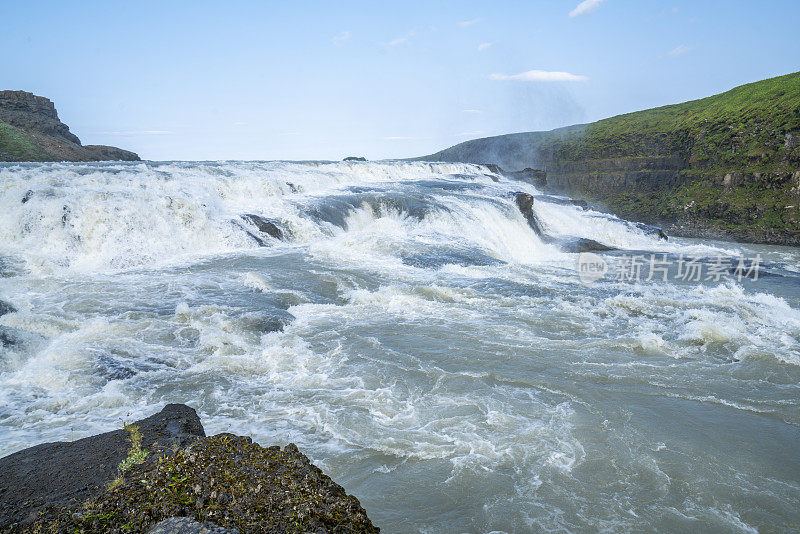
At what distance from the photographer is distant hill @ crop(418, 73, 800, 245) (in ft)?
93.6

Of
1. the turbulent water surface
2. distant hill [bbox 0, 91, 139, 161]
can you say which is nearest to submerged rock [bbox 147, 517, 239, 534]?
the turbulent water surface

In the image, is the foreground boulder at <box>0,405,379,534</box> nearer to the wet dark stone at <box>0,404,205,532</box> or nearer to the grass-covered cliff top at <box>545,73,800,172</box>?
the wet dark stone at <box>0,404,205,532</box>

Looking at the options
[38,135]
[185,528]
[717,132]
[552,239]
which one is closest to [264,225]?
[552,239]

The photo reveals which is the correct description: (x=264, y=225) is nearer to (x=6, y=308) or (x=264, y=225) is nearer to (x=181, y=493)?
(x=6, y=308)

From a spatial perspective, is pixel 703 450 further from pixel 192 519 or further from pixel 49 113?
pixel 49 113

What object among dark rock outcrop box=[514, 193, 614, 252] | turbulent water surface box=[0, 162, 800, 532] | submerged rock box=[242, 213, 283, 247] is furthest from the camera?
dark rock outcrop box=[514, 193, 614, 252]

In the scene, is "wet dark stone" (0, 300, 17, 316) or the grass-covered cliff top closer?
"wet dark stone" (0, 300, 17, 316)

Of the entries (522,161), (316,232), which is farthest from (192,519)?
(522,161)

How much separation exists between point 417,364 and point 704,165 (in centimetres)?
3734

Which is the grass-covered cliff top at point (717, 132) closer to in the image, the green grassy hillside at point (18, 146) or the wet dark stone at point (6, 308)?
the wet dark stone at point (6, 308)

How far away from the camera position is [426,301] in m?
10.6

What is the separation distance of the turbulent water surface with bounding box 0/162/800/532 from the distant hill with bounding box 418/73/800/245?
1564cm

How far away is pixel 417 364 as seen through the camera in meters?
7.34

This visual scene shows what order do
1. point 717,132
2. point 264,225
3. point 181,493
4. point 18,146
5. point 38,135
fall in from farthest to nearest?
1. point 38,135
2. point 18,146
3. point 717,132
4. point 264,225
5. point 181,493
